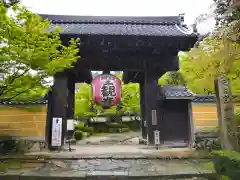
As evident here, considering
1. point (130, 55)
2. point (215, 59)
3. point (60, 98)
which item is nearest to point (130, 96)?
point (130, 55)

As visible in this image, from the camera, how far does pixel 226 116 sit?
630 cm

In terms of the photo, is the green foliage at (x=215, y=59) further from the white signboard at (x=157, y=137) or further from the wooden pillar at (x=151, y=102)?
the white signboard at (x=157, y=137)

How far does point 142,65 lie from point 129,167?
5507 mm

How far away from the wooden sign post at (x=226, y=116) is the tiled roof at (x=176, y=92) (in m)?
3.09

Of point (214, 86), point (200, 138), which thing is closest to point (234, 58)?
point (214, 86)

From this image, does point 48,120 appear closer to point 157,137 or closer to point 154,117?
point 154,117

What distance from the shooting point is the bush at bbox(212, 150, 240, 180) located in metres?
4.07

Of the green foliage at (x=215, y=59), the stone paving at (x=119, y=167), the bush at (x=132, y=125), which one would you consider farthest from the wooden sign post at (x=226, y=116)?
the bush at (x=132, y=125)

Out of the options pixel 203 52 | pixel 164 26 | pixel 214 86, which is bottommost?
pixel 214 86

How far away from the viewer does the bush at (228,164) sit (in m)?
4.07

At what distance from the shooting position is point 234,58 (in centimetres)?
511

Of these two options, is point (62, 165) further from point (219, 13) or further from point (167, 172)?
point (219, 13)

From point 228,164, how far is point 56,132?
6.98 metres

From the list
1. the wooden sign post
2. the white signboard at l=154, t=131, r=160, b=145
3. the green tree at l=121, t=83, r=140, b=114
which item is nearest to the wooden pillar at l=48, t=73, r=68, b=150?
the white signboard at l=154, t=131, r=160, b=145
